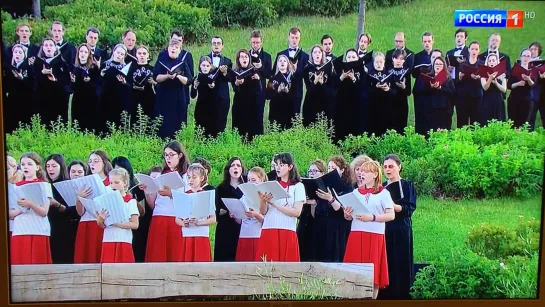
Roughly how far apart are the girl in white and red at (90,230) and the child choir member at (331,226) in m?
0.91

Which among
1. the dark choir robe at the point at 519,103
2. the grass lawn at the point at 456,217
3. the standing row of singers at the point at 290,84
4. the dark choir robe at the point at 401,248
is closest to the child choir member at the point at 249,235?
the grass lawn at the point at 456,217

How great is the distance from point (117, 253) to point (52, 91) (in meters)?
0.73

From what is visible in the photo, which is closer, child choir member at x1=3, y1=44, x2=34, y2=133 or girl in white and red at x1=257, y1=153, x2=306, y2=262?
child choir member at x1=3, y1=44, x2=34, y2=133

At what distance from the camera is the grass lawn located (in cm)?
323

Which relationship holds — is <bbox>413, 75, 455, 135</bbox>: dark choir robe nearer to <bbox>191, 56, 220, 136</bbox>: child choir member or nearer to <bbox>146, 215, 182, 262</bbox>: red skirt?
<bbox>191, 56, 220, 136</bbox>: child choir member

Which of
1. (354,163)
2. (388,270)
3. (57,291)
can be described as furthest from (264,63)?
(57,291)

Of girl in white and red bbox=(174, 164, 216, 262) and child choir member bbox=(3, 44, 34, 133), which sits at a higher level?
child choir member bbox=(3, 44, 34, 133)

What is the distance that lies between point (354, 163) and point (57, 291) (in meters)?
1.37

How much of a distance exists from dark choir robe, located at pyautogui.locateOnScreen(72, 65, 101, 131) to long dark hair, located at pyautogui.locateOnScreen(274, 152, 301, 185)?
77 cm

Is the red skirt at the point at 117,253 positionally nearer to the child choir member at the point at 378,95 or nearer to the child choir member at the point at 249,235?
the child choir member at the point at 249,235

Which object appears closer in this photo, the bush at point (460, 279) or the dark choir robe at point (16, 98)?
the dark choir robe at point (16, 98)

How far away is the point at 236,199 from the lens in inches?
128

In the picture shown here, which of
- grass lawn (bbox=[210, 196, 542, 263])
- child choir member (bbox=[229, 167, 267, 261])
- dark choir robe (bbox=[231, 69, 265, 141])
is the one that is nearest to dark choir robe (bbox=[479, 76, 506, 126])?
grass lawn (bbox=[210, 196, 542, 263])

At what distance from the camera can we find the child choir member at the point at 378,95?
3.21 m
